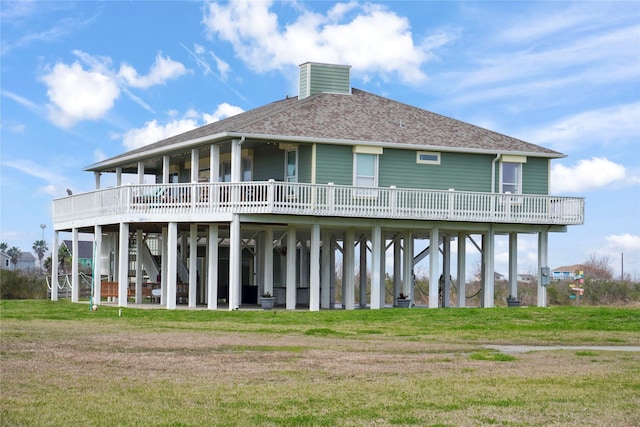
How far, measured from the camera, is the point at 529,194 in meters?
36.6

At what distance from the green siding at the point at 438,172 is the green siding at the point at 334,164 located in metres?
1.27

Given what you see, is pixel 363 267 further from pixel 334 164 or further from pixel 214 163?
pixel 214 163

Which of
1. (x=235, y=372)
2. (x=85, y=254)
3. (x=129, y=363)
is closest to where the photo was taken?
(x=235, y=372)

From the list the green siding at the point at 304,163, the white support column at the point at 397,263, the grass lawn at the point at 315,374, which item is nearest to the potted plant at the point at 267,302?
the green siding at the point at 304,163

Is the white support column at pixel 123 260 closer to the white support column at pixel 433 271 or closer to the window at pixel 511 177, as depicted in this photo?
the white support column at pixel 433 271

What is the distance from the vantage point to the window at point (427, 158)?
119 ft

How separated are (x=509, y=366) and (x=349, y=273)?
19149 mm

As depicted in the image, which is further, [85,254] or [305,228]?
[85,254]

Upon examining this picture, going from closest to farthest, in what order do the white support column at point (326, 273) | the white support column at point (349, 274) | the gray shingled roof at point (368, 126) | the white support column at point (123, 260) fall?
the gray shingled roof at point (368, 126), the white support column at point (349, 274), the white support column at point (123, 260), the white support column at point (326, 273)

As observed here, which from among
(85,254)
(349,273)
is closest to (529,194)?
(349,273)

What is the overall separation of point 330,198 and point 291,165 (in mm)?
3469

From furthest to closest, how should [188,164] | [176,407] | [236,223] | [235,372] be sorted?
[188,164] → [236,223] → [235,372] → [176,407]

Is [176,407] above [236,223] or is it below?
below

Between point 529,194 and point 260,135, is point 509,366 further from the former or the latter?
point 529,194
